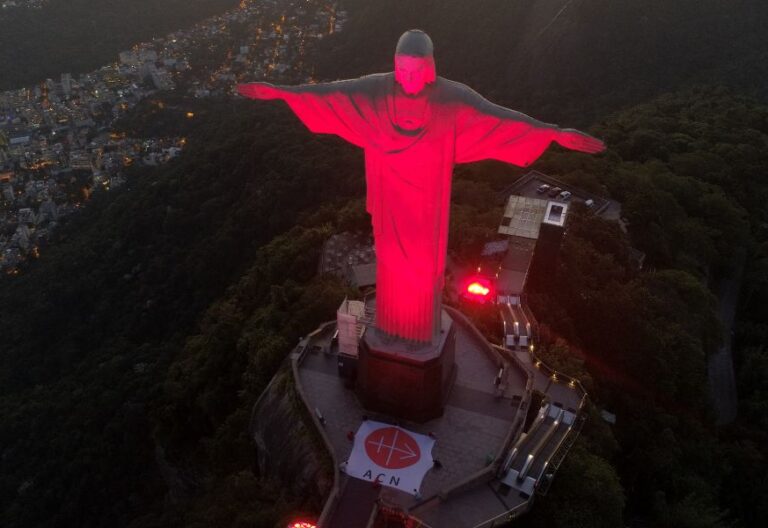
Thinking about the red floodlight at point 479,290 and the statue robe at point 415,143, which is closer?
the statue robe at point 415,143

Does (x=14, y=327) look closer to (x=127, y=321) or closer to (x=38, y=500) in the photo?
(x=127, y=321)

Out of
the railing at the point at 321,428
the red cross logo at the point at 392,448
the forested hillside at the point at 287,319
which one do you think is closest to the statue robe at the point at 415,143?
the red cross logo at the point at 392,448

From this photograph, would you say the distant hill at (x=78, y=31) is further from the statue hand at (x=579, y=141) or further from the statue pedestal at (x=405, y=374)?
the statue hand at (x=579, y=141)

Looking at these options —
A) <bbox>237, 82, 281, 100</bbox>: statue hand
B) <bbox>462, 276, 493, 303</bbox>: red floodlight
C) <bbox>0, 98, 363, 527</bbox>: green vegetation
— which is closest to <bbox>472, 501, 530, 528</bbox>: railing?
<bbox>0, 98, 363, 527</bbox>: green vegetation

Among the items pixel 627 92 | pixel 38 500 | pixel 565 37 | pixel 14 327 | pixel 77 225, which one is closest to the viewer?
pixel 38 500

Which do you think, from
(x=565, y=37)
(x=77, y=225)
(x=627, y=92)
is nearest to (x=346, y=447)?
(x=77, y=225)

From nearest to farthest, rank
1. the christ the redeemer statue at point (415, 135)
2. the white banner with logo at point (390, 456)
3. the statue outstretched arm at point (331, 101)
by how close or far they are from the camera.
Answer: the christ the redeemer statue at point (415, 135), the statue outstretched arm at point (331, 101), the white banner with logo at point (390, 456)
